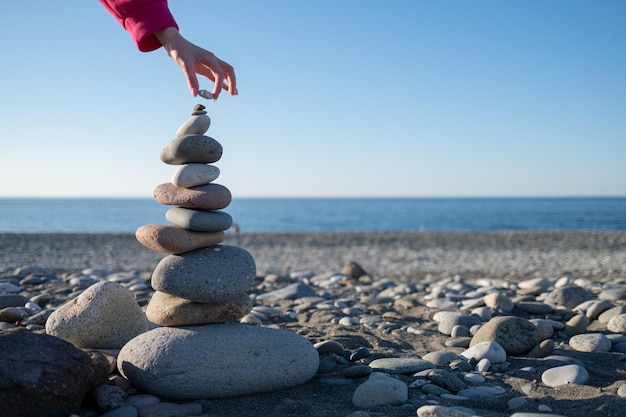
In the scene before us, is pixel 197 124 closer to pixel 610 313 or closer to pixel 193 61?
pixel 193 61

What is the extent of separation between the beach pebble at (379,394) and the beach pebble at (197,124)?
7.22 feet

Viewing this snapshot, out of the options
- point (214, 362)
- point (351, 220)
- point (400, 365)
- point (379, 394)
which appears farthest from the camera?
point (351, 220)

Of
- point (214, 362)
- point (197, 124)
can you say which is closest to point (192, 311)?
point (214, 362)

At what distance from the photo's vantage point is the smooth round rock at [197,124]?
404cm

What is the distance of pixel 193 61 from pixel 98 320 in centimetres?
261

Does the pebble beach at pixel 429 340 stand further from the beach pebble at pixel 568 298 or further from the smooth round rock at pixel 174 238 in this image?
the smooth round rock at pixel 174 238

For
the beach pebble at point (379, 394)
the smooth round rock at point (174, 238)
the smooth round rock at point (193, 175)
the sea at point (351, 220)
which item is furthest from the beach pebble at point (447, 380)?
the sea at point (351, 220)

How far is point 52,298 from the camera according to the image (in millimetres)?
6730

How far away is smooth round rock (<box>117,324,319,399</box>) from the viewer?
11.5 feet

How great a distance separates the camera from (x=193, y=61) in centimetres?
249

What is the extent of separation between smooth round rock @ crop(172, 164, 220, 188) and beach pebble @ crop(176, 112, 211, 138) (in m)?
0.28

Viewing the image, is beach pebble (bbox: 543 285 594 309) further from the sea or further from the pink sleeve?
the sea

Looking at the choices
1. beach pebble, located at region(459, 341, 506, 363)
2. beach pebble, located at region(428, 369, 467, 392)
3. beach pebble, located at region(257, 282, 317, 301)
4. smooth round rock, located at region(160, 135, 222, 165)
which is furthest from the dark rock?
beach pebble, located at region(257, 282, 317, 301)

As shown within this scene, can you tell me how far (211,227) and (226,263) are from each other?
29 centimetres
